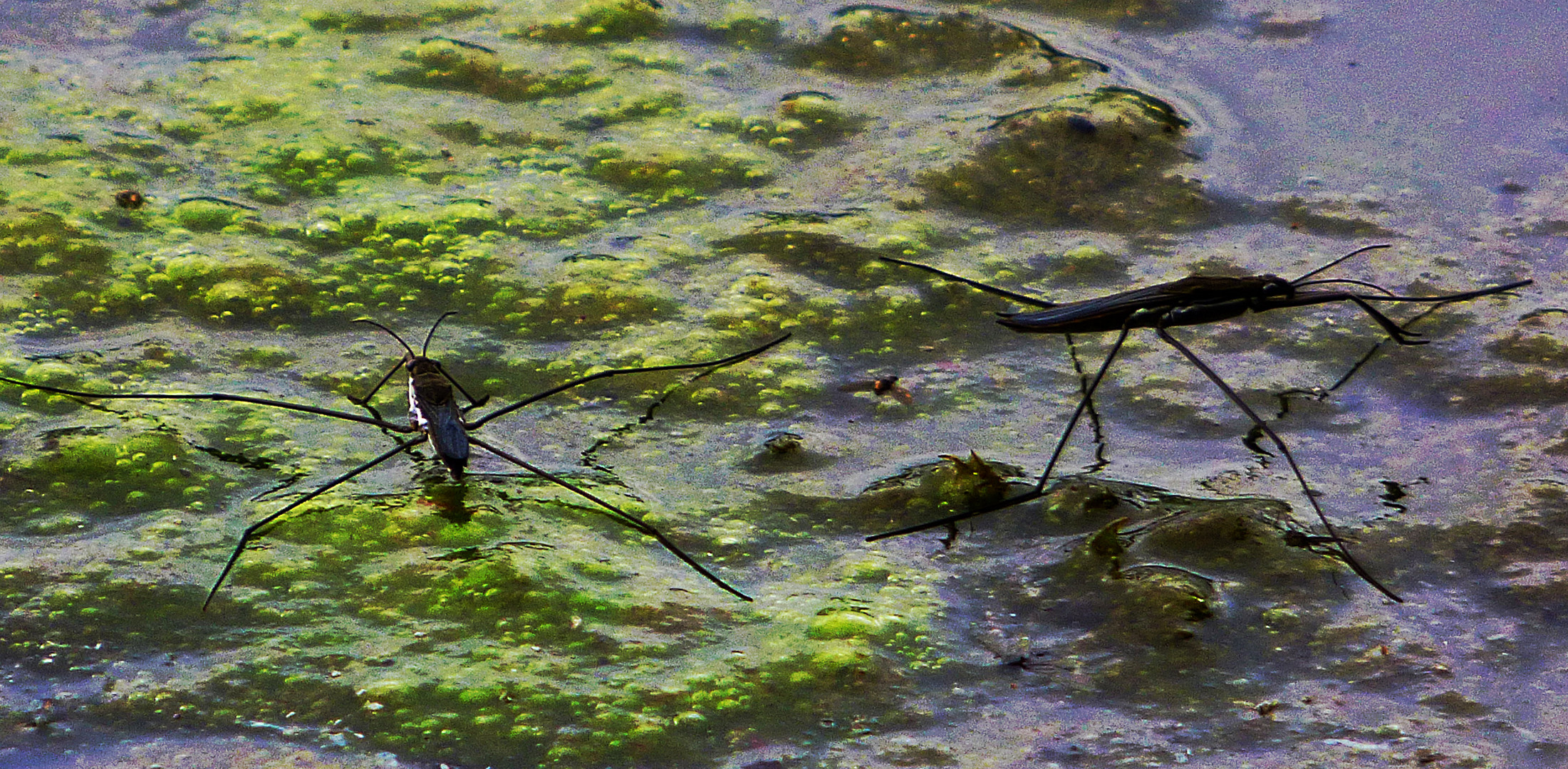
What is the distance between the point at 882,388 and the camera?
3.27 meters

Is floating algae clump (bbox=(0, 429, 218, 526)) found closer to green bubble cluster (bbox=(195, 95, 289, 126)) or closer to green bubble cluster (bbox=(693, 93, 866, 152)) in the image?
green bubble cluster (bbox=(195, 95, 289, 126))

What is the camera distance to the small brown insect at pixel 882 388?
3266 mm

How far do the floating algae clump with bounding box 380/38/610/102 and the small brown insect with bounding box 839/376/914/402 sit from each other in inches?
74.0

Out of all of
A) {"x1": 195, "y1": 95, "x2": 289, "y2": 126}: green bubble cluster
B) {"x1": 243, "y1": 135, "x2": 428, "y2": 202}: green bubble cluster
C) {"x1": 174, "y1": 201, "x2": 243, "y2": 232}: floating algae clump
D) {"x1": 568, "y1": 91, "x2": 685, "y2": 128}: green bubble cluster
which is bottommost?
{"x1": 174, "y1": 201, "x2": 243, "y2": 232}: floating algae clump

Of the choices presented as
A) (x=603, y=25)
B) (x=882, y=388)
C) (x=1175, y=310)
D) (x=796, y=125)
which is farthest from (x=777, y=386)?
(x=603, y=25)

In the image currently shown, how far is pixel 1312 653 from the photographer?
245 centimetres

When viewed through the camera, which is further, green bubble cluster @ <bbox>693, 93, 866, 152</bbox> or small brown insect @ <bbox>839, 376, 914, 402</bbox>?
green bubble cluster @ <bbox>693, 93, 866, 152</bbox>

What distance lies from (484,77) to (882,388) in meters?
2.19

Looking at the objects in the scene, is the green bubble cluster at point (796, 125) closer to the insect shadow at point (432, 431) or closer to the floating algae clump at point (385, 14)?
the floating algae clump at point (385, 14)

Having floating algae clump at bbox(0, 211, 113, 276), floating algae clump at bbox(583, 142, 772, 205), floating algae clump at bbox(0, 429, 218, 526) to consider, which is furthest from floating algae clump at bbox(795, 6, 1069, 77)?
floating algae clump at bbox(0, 429, 218, 526)

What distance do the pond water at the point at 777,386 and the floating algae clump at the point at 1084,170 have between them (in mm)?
18

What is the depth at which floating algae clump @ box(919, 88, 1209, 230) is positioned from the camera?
405 cm

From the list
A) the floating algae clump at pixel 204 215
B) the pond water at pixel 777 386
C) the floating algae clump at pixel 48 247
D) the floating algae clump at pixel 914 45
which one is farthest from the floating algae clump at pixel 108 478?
the floating algae clump at pixel 914 45

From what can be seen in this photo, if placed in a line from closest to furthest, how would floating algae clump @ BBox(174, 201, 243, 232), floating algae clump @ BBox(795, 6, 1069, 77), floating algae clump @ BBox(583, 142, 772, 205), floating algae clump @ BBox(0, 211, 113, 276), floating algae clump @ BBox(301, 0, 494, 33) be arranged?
floating algae clump @ BBox(0, 211, 113, 276)
floating algae clump @ BBox(174, 201, 243, 232)
floating algae clump @ BBox(583, 142, 772, 205)
floating algae clump @ BBox(795, 6, 1069, 77)
floating algae clump @ BBox(301, 0, 494, 33)
